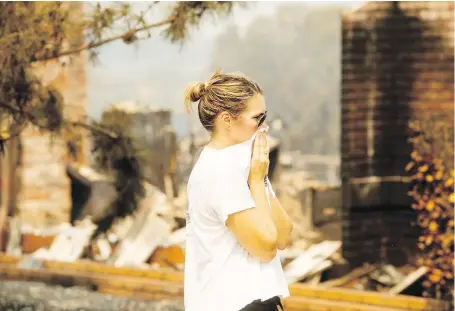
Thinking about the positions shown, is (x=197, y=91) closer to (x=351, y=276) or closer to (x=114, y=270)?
(x=351, y=276)

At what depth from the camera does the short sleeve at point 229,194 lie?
1940mm

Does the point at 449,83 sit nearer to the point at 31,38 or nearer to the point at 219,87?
the point at 31,38

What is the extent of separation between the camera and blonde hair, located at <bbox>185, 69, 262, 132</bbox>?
2.06 meters

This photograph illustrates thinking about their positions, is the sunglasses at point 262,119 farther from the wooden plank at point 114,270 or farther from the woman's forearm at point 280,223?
the wooden plank at point 114,270

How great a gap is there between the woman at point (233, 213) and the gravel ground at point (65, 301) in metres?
3.31

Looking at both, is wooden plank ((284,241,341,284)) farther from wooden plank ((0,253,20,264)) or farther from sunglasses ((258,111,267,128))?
sunglasses ((258,111,267,128))

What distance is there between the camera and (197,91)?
2127mm

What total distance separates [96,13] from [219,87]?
2.59 m

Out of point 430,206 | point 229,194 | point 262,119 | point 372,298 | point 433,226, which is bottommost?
point 372,298

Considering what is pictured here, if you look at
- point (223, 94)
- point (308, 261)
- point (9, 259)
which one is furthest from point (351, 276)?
point (223, 94)

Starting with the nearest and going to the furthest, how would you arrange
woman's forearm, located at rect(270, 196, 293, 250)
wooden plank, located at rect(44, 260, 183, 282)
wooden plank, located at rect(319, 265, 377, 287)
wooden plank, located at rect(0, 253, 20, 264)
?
woman's forearm, located at rect(270, 196, 293, 250)
wooden plank, located at rect(319, 265, 377, 287)
wooden plank, located at rect(44, 260, 183, 282)
wooden plank, located at rect(0, 253, 20, 264)

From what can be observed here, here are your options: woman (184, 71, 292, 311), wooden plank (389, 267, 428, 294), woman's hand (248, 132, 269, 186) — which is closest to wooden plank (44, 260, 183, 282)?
wooden plank (389, 267, 428, 294)

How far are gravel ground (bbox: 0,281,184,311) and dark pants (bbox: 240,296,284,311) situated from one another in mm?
3314

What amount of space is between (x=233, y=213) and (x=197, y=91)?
1.23 feet
